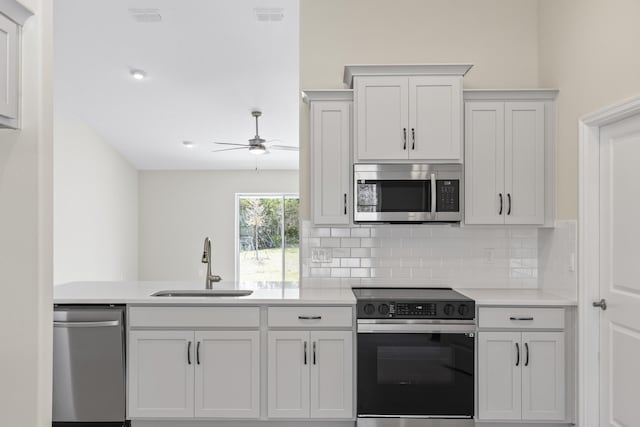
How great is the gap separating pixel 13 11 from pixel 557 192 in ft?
10.7

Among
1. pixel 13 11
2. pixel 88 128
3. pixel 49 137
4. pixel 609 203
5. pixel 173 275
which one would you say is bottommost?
pixel 173 275

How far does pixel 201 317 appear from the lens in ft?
10.2

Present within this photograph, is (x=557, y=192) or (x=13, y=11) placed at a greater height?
(x=13, y=11)

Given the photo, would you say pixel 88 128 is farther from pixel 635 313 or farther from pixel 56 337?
pixel 635 313

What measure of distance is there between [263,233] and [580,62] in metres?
6.95

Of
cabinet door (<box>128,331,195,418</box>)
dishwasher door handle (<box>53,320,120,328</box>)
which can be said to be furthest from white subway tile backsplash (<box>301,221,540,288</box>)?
dishwasher door handle (<box>53,320,120,328</box>)

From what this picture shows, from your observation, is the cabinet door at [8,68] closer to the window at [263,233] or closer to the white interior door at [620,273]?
the white interior door at [620,273]

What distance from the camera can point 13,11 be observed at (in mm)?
1449

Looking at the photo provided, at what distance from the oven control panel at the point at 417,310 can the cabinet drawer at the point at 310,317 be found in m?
0.13

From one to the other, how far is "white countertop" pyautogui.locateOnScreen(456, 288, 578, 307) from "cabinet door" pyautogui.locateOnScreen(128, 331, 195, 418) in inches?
77.4

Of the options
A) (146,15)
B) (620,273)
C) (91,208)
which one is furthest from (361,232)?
(91,208)

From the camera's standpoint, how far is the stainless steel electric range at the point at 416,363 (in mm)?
3047

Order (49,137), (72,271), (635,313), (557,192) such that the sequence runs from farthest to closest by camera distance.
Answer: (72,271)
(557,192)
(635,313)
(49,137)

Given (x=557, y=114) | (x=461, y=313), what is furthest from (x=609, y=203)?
(x=461, y=313)
